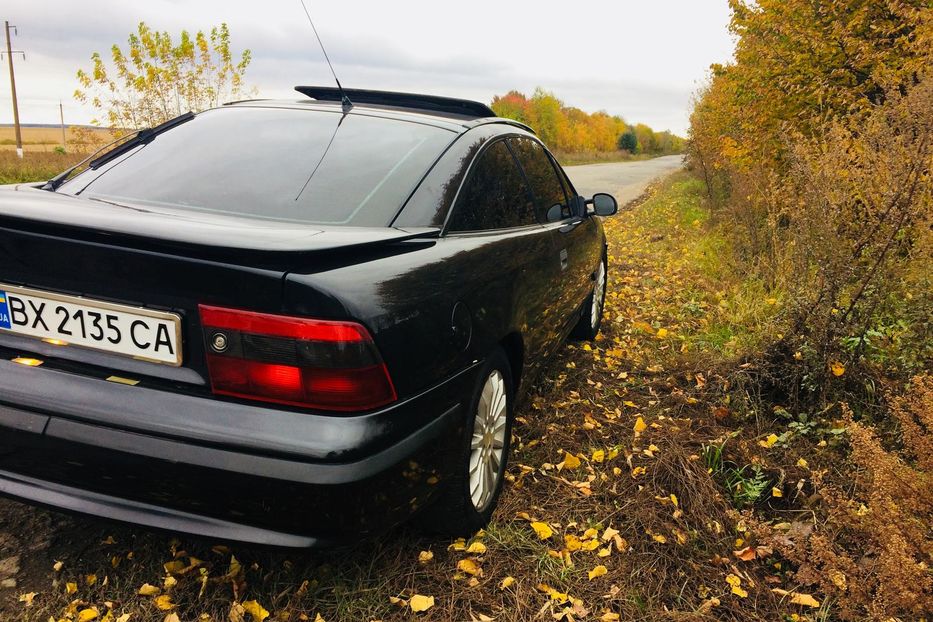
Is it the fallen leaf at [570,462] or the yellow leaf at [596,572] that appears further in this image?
Answer: the fallen leaf at [570,462]

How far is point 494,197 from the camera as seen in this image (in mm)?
2750

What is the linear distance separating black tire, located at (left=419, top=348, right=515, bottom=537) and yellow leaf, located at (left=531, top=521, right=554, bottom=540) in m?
0.19

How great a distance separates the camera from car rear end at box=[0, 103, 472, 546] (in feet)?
5.30

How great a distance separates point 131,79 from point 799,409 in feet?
38.5

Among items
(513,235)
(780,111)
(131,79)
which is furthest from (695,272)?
(131,79)

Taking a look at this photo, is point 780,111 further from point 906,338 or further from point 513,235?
point 513,235

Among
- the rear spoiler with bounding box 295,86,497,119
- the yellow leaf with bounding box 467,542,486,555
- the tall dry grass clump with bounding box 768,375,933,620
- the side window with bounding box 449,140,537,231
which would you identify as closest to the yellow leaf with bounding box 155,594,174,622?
the yellow leaf with bounding box 467,542,486,555

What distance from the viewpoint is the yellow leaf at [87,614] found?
195cm

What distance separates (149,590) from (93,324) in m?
0.94

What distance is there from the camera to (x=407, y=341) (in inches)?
70.4

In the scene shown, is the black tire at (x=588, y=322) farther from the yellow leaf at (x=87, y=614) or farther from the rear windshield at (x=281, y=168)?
the yellow leaf at (x=87, y=614)

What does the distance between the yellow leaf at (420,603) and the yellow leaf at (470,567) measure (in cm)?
20

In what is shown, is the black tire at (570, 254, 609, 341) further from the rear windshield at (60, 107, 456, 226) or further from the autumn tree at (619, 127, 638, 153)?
the autumn tree at (619, 127, 638, 153)

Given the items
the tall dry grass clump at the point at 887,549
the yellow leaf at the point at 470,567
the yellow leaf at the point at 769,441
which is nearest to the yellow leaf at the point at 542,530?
the yellow leaf at the point at 470,567
